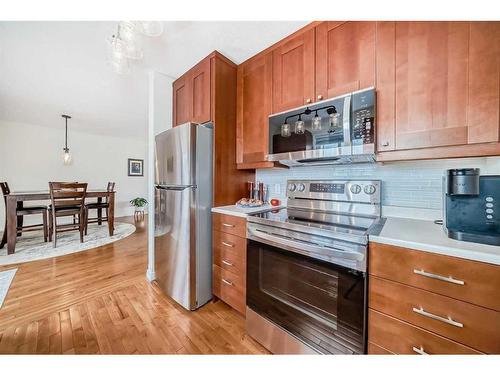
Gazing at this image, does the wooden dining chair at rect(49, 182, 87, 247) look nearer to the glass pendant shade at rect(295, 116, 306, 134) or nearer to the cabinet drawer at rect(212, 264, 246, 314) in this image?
the cabinet drawer at rect(212, 264, 246, 314)

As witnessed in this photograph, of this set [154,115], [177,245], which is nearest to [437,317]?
[177,245]

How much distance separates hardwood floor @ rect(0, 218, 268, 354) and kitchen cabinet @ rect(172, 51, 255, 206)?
0.97 m

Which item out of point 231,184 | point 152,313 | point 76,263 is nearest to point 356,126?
point 231,184

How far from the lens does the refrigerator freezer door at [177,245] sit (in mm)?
1607

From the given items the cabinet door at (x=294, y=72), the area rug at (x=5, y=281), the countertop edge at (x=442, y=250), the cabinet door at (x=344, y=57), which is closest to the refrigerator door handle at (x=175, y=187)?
the cabinet door at (x=294, y=72)

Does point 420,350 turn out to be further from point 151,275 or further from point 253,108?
point 151,275

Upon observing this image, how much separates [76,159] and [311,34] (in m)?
6.16

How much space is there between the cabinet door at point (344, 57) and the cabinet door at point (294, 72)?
2.4 inches

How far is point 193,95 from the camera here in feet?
6.43

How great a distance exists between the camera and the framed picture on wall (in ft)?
19.7

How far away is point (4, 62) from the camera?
2.09m

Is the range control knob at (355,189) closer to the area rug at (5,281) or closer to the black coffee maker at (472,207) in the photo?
the black coffee maker at (472,207)

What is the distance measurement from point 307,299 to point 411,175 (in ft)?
3.44

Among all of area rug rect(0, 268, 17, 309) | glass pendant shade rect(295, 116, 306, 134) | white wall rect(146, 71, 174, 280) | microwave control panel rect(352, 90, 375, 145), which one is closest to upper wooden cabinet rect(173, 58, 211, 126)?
white wall rect(146, 71, 174, 280)
